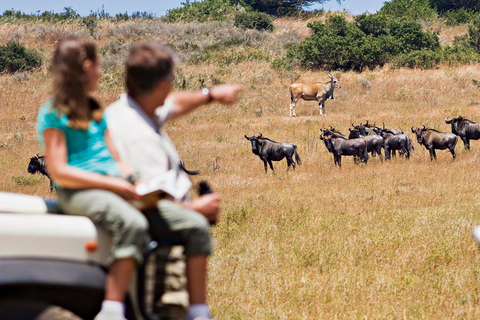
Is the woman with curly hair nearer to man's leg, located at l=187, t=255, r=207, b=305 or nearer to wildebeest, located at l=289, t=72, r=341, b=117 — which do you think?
man's leg, located at l=187, t=255, r=207, b=305

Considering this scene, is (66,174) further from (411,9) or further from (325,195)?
(411,9)

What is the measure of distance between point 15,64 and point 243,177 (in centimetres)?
2605

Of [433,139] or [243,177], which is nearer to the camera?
[243,177]

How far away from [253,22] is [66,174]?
174 ft

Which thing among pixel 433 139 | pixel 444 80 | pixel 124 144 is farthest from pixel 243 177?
pixel 444 80

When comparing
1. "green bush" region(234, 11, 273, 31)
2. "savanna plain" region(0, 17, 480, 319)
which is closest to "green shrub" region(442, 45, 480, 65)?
"savanna plain" region(0, 17, 480, 319)

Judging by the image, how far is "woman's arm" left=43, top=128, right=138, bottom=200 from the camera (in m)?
3.21

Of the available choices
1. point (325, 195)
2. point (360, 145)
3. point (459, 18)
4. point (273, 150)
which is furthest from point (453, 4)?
point (325, 195)

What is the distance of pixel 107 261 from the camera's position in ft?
10.6

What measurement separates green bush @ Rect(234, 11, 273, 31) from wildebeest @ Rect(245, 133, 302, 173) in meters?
37.1

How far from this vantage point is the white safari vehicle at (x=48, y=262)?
125 inches

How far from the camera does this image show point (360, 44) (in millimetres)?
40406

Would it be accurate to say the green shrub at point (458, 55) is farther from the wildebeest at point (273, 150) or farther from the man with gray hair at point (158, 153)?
the man with gray hair at point (158, 153)

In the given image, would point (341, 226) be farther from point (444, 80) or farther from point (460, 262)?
point (444, 80)
